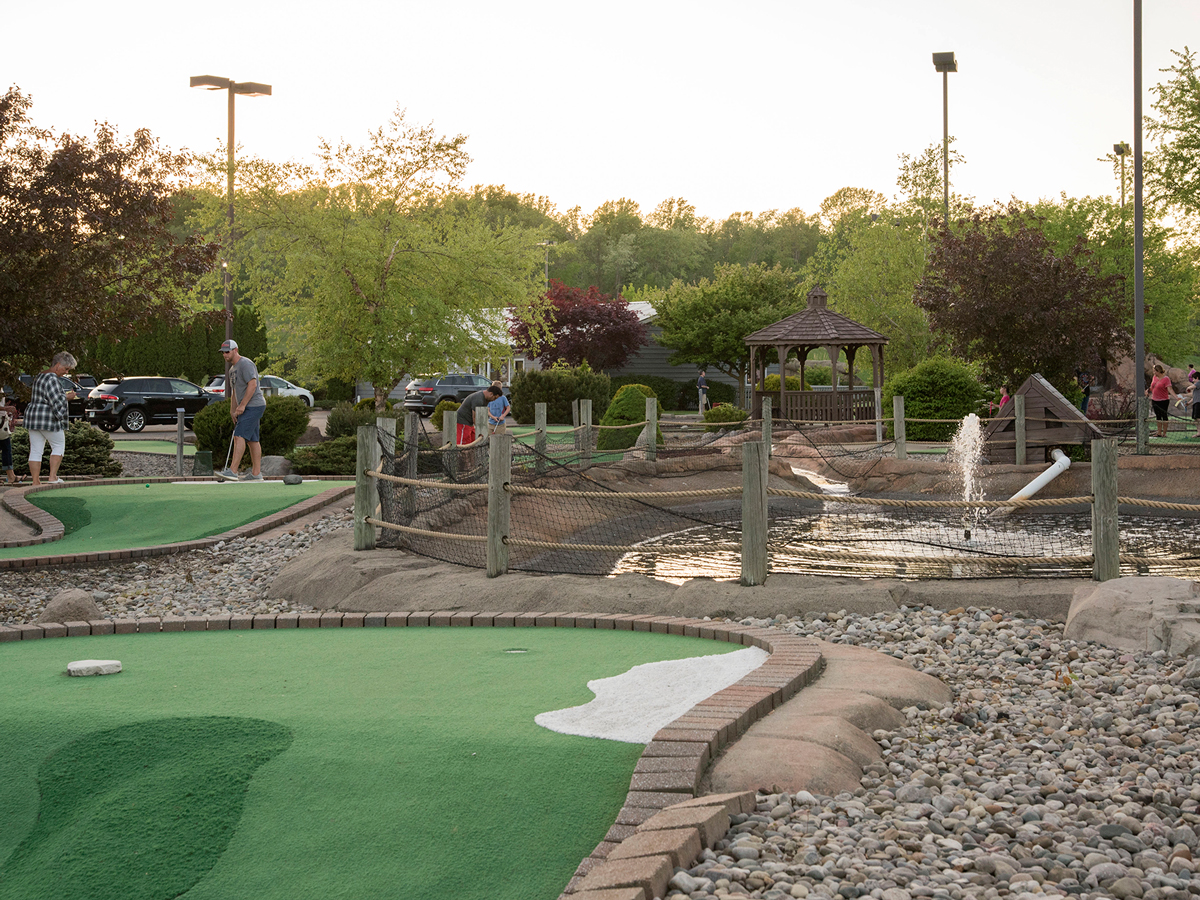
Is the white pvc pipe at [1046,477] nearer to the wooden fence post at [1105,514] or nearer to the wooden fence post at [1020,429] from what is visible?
the wooden fence post at [1020,429]

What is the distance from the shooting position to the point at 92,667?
484cm

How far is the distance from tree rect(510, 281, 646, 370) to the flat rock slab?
38.4 m

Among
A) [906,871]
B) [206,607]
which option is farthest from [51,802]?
[206,607]

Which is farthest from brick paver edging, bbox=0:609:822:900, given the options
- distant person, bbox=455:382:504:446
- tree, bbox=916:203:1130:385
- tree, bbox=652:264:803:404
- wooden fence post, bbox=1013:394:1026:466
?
tree, bbox=652:264:803:404

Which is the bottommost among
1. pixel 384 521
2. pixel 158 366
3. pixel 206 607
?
pixel 206 607

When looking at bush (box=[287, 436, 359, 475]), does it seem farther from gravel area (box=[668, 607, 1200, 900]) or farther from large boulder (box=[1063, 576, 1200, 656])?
gravel area (box=[668, 607, 1200, 900])

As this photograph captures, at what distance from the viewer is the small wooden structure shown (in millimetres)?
17297

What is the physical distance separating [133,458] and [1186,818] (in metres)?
21.2

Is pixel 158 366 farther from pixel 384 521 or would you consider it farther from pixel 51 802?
pixel 51 802

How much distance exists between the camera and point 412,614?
21.2 ft

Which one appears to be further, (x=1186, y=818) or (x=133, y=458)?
(x=133, y=458)

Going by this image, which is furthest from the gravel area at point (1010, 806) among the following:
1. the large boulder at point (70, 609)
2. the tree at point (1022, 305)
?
the tree at point (1022, 305)

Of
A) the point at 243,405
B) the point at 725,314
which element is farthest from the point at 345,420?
the point at 725,314

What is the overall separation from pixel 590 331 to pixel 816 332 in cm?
1707
